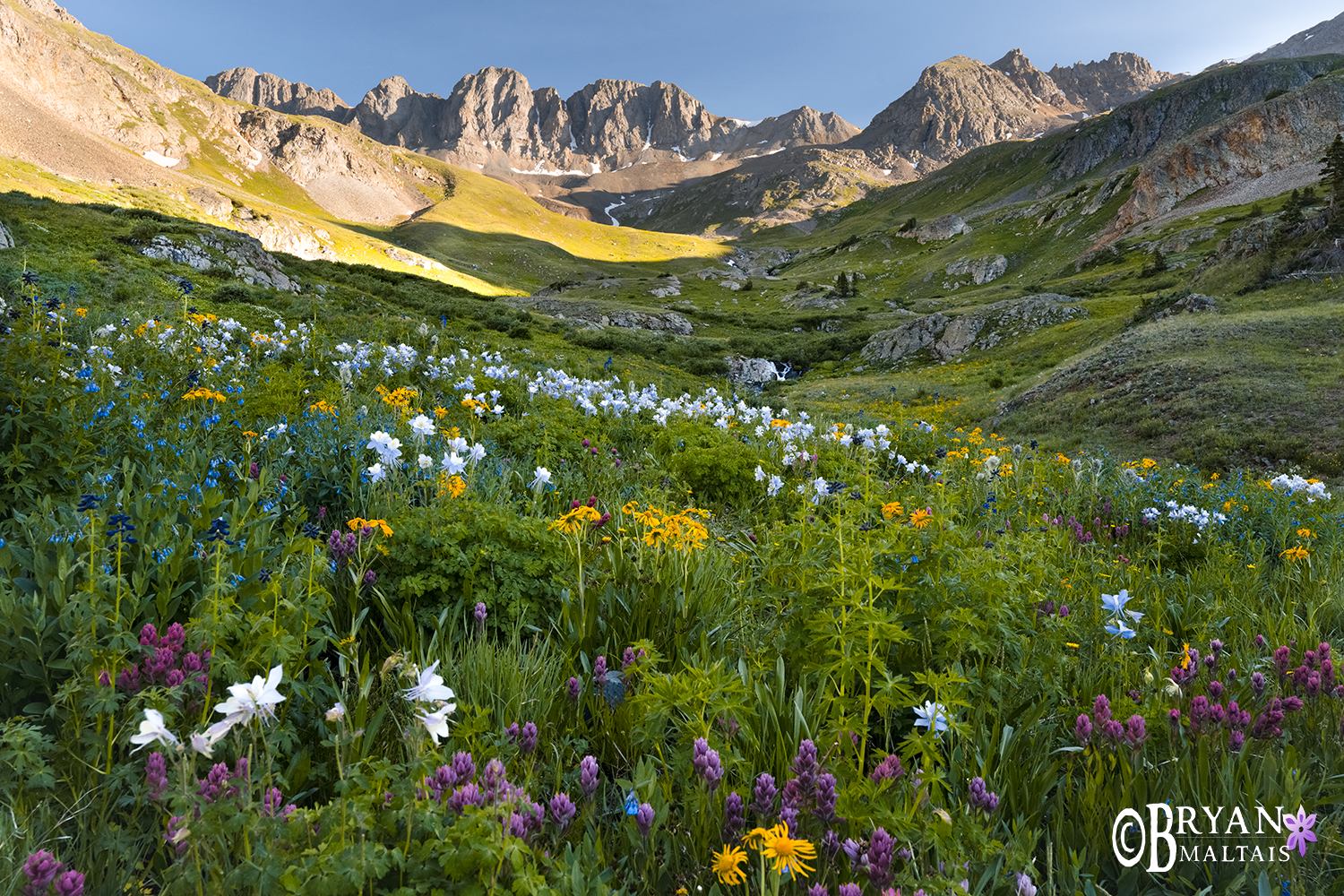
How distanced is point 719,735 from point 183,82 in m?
253

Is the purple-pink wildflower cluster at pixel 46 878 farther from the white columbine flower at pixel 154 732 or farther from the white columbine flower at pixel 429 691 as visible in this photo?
the white columbine flower at pixel 429 691

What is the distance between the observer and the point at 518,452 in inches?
254

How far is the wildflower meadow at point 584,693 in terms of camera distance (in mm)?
1642

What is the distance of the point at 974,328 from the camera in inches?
1380

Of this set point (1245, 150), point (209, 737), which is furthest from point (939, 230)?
point (209, 737)

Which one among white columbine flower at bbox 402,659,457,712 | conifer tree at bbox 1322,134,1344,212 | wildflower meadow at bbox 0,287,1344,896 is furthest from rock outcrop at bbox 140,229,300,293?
conifer tree at bbox 1322,134,1344,212

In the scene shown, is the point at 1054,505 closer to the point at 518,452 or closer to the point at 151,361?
the point at 518,452

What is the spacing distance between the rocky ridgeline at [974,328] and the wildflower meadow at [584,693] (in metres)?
32.7

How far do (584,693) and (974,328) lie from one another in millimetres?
38172

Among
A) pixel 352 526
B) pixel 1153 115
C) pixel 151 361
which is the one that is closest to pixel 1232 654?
pixel 352 526

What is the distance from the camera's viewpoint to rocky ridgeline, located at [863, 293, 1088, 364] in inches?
1329

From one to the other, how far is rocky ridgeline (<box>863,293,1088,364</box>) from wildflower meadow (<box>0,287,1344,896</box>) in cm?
3267

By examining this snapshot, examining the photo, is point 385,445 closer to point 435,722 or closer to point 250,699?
point 250,699

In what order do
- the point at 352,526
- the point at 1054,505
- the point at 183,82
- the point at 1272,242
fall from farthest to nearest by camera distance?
the point at 183,82 < the point at 1272,242 < the point at 1054,505 < the point at 352,526
